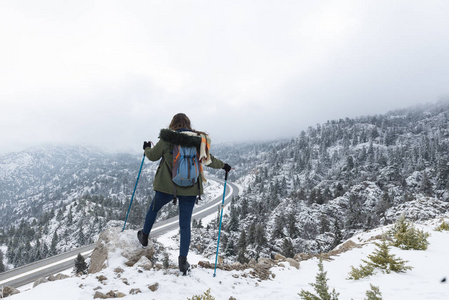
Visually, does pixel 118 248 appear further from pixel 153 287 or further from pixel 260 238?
pixel 260 238

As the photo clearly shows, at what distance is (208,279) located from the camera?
14.8ft

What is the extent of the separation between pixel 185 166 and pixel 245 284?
295 cm

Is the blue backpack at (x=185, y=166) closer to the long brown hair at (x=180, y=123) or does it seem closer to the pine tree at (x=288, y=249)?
the long brown hair at (x=180, y=123)

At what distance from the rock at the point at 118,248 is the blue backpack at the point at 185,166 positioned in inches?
96.8

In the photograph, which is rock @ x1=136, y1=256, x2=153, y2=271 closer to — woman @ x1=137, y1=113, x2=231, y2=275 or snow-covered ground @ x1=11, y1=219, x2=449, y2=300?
snow-covered ground @ x1=11, y1=219, x2=449, y2=300

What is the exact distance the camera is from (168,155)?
418cm

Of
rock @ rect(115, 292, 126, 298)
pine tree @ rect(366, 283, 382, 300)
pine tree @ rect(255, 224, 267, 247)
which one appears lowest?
pine tree @ rect(255, 224, 267, 247)

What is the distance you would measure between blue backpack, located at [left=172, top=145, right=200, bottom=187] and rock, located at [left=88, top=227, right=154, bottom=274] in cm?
246

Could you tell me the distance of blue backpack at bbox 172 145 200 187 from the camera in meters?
4.01

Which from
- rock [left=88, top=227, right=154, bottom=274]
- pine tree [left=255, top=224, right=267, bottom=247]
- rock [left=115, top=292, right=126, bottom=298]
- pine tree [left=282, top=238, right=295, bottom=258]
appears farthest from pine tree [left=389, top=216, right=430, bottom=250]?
pine tree [left=255, top=224, right=267, bottom=247]

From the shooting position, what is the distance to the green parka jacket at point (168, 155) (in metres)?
4.06

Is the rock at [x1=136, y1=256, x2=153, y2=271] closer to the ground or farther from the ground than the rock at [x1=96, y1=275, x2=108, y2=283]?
closer to the ground

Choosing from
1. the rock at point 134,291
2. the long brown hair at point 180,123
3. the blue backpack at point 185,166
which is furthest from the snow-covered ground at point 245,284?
the long brown hair at point 180,123

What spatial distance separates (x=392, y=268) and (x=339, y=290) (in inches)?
73.9
